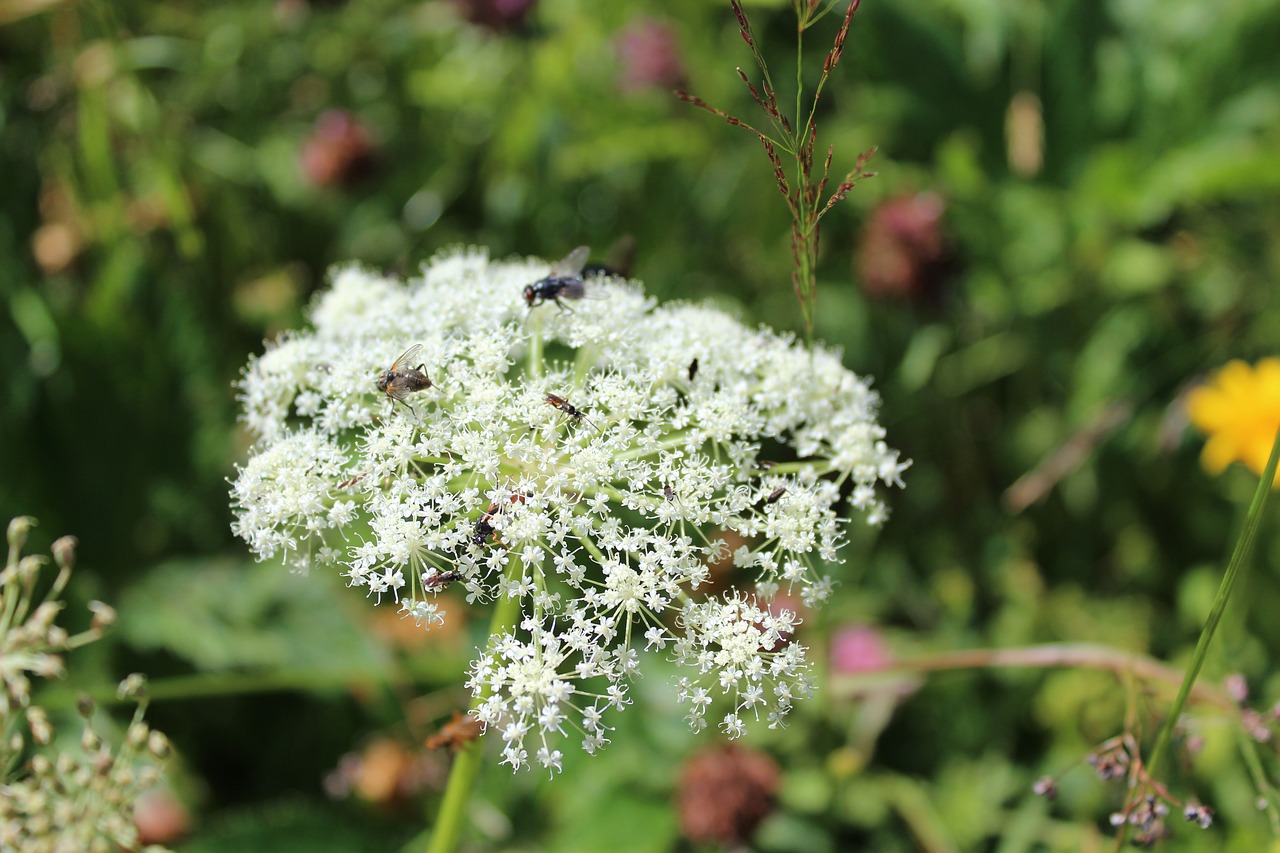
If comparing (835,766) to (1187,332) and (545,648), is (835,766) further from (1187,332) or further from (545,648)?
(1187,332)

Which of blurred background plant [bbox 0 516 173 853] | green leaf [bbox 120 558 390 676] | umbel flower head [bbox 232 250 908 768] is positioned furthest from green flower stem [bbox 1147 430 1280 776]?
green leaf [bbox 120 558 390 676]

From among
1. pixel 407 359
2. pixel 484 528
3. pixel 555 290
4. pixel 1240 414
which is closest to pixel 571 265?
pixel 555 290

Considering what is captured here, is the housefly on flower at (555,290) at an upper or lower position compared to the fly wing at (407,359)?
upper

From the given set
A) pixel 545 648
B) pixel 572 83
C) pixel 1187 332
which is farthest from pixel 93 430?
pixel 1187 332

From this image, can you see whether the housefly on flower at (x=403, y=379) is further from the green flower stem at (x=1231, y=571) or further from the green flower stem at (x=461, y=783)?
the green flower stem at (x=1231, y=571)

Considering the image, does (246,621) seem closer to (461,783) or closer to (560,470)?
(461,783)

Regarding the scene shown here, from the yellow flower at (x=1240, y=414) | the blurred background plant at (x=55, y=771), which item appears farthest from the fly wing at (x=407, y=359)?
the yellow flower at (x=1240, y=414)

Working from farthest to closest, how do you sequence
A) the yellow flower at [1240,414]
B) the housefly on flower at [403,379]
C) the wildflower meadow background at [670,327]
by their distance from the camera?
the yellow flower at [1240,414] → the wildflower meadow background at [670,327] → the housefly on flower at [403,379]
